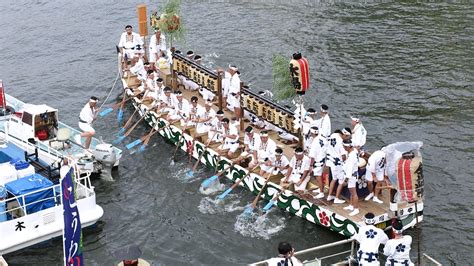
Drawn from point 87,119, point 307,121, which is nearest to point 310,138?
point 307,121

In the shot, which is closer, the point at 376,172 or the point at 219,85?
the point at 376,172

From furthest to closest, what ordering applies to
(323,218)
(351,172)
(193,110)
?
(193,110) → (323,218) → (351,172)

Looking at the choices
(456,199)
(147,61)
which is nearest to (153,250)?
(456,199)

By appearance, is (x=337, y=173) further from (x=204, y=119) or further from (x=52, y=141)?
(x=52, y=141)

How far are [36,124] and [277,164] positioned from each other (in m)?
9.96

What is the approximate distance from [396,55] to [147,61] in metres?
13.1

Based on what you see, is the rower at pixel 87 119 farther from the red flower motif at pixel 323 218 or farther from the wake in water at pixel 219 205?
the red flower motif at pixel 323 218

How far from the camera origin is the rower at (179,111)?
3164 cm

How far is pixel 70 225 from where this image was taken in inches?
674

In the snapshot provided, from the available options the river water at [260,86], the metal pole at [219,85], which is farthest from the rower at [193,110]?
the river water at [260,86]

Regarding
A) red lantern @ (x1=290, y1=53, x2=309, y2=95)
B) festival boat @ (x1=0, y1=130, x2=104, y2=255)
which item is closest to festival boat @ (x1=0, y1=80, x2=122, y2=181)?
festival boat @ (x1=0, y1=130, x2=104, y2=255)

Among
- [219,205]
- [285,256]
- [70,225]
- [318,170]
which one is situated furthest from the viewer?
[219,205]

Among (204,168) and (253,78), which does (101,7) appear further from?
(204,168)

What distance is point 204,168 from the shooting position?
3042 centimetres
